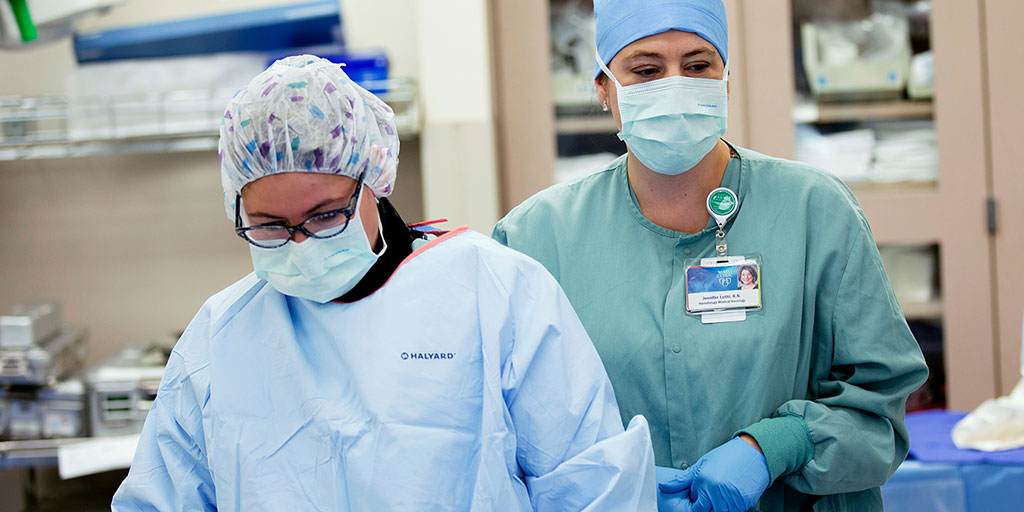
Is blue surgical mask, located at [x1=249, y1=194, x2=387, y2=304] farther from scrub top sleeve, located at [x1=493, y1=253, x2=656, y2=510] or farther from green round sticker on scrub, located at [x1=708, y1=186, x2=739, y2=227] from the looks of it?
green round sticker on scrub, located at [x1=708, y1=186, x2=739, y2=227]

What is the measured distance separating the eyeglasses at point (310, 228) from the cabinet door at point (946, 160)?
174 centimetres

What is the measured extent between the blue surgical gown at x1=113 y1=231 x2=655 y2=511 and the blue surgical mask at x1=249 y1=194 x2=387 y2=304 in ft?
0.10

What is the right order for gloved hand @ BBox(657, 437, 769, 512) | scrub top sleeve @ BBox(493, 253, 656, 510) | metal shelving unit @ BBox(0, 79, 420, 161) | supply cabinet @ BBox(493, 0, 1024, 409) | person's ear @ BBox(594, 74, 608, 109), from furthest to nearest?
supply cabinet @ BBox(493, 0, 1024, 409) < metal shelving unit @ BBox(0, 79, 420, 161) < person's ear @ BBox(594, 74, 608, 109) < gloved hand @ BBox(657, 437, 769, 512) < scrub top sleeve @ BBox(493, 253, 656, 510)

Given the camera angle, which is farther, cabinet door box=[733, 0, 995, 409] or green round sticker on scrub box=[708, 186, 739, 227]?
cabinet door box=[733, 0, 995, 409]

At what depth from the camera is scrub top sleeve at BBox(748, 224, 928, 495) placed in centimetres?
113

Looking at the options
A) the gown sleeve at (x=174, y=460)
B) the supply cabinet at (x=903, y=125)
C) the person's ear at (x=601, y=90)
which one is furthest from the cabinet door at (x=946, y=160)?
the gown sleeve at (x=174, y=460)

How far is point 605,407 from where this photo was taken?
94 cm

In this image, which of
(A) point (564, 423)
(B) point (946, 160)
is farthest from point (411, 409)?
(B) point (946, 160)

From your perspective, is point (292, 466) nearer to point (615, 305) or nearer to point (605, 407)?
point (605, 407)

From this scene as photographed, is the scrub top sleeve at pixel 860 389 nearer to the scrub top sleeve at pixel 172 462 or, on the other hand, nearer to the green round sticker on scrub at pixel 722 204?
the green round sticker on scrub at pixel 722 204

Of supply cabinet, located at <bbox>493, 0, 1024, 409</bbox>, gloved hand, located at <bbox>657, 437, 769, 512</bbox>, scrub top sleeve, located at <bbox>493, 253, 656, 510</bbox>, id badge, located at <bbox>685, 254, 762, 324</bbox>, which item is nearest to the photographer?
scrub top sleeve, located at <bbox>493, 253, 656, 510</bbox>

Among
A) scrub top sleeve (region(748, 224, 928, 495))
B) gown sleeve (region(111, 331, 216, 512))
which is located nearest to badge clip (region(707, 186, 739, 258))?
scrub top sleeve (region(748, 224, 928, 495))

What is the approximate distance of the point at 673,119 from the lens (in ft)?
3.91

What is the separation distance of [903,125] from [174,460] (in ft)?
7.02
